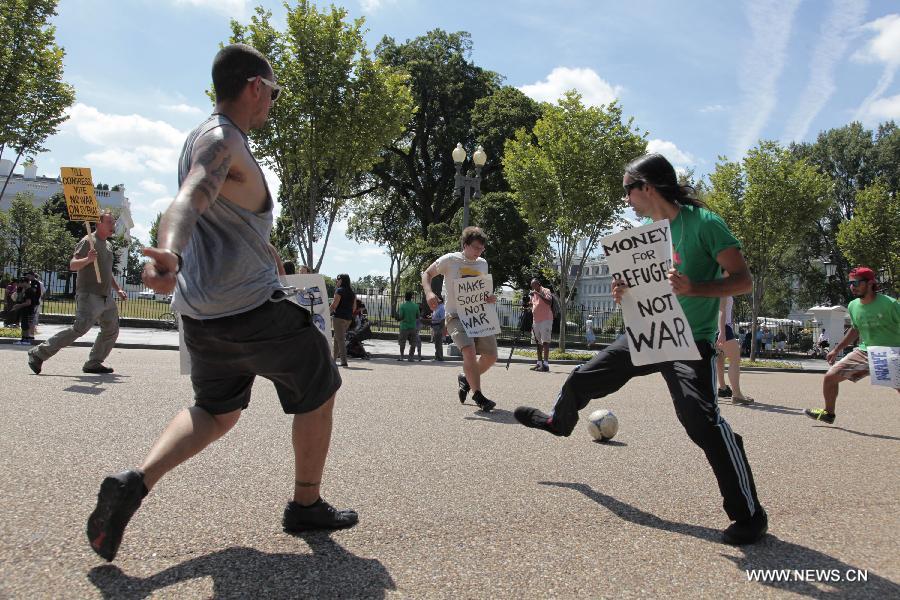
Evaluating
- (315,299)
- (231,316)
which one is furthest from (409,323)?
(231,316)

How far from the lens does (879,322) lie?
709cm

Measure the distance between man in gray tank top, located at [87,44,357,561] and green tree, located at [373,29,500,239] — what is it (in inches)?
1343

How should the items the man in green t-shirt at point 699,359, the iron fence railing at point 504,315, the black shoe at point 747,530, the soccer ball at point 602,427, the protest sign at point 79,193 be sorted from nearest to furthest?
the black shoe at point 747,530, the man in green t-shirt at point 699,359, the soccer ball at point 602,427, the protest sign at point 79,193, the iron fence railing at point 504,315

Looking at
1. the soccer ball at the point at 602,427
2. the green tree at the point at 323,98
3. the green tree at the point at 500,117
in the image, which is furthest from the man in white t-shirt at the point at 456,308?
the green tree at the point at 500,117

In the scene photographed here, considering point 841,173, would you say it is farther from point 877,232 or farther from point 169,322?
point 169,322

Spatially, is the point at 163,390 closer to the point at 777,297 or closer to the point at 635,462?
the point at 635,462

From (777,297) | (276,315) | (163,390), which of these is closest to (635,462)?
(276,315)

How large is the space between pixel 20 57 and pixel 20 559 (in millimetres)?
17303

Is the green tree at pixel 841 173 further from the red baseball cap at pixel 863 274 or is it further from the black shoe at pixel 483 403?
the black shoe at pixel 483 403

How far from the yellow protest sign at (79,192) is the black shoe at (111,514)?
26.8 feet

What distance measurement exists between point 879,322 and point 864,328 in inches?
6.1

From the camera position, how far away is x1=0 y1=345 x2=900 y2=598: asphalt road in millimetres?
2410

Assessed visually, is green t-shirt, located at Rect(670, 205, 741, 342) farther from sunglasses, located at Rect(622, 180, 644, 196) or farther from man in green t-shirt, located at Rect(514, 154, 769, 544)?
sunglasses, located at Rect(622, 180, 644, 196)

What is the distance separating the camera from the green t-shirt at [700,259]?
3.30 meters
